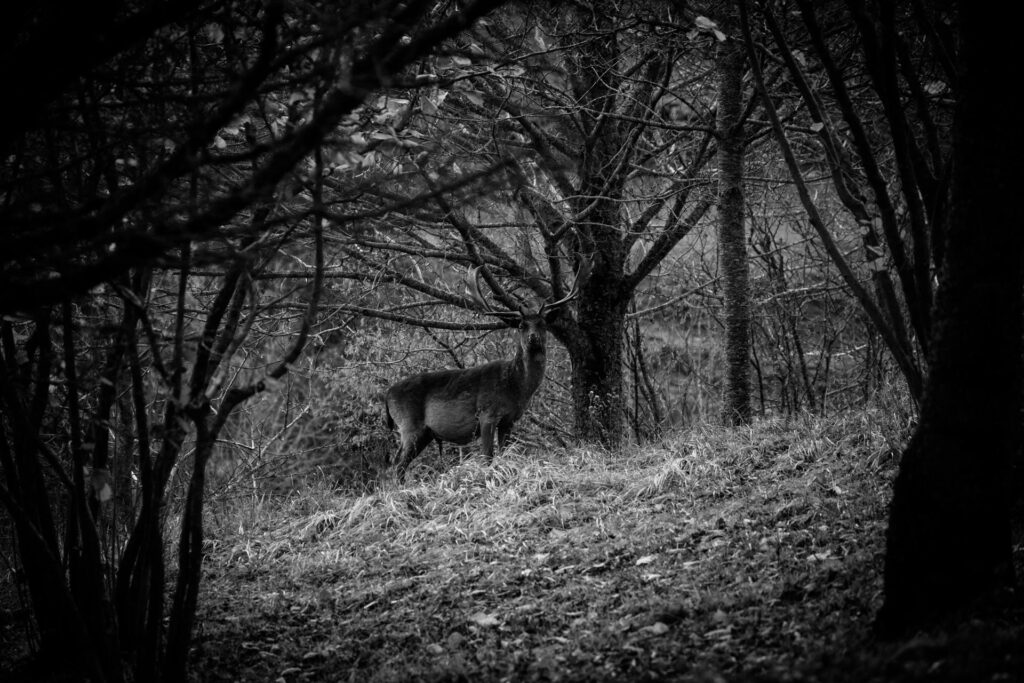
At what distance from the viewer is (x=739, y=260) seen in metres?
9.35

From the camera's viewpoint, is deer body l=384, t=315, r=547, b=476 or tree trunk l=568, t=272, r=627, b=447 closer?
deer body l=384, t=315, r=547, b=476

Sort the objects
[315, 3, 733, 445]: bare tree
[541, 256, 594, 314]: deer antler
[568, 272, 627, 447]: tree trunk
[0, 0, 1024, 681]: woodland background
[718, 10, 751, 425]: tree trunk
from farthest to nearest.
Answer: [568, 272, 627, 447]: tree trunk < [541, 256, 594, 314]: deer antler < [315, 3, 733, 445]: bare tree < [718, 10, 751, 425]: tree trunk < [0, 0, 1024, 681]: woodland background

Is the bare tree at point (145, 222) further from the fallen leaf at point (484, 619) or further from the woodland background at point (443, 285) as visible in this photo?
the fallen leaf at point (484, 619)

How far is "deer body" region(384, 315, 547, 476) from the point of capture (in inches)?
396

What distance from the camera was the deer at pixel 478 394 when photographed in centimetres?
1003

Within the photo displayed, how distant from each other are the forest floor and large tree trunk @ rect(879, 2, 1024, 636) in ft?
0.66

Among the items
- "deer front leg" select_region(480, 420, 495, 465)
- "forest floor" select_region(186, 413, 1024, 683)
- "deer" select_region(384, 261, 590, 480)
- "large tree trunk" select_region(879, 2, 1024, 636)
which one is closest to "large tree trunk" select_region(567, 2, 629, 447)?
"deer" select_region(384, 261, 590, 480)

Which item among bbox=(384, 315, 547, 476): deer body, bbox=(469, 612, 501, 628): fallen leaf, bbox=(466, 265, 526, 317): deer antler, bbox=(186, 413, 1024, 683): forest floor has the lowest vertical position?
bbox=(469, 612, 501, 628): fallen leaf

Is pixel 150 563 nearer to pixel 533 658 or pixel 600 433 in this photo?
pixel 533 658

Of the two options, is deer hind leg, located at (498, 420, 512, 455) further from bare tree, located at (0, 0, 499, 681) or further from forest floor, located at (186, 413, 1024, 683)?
bare tree, located at (0, 0, 499, 681)

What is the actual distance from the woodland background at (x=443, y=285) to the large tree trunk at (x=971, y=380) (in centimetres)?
1

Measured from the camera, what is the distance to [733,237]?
9.31 meters

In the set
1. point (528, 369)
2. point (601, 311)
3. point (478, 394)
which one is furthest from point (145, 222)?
point (601, 311)

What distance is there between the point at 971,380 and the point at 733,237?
19.8 ft
